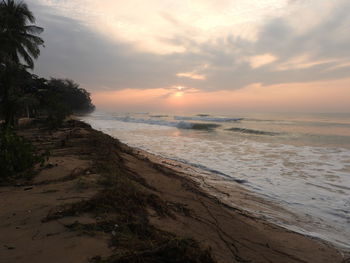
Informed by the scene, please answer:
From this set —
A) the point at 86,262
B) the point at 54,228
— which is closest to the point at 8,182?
the point at 54,228

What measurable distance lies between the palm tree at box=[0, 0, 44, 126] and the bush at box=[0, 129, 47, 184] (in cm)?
993

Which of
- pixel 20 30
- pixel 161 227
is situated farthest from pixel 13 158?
pixel 20 30

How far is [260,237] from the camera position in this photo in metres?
3.96

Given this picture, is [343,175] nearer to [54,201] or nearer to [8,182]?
[54,201]

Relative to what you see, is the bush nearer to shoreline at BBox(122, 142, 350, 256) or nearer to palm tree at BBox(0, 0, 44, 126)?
shoreline at BBox(122, 142, 350, 256)

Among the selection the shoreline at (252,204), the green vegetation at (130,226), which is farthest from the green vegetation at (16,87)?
the shoreline at (252,204)

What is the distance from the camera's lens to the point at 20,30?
64.7ft

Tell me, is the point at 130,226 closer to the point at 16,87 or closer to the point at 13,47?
the point at 16,87

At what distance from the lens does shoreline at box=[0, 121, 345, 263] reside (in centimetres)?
264

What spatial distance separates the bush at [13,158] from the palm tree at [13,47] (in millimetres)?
9931

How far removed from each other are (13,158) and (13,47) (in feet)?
52.3

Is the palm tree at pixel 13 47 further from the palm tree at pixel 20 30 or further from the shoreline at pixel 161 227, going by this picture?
the shoreline at pixel 161 227

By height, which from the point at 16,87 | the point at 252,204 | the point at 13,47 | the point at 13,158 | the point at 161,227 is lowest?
the point at 252,204

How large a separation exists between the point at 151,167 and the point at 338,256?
5.62 metres
